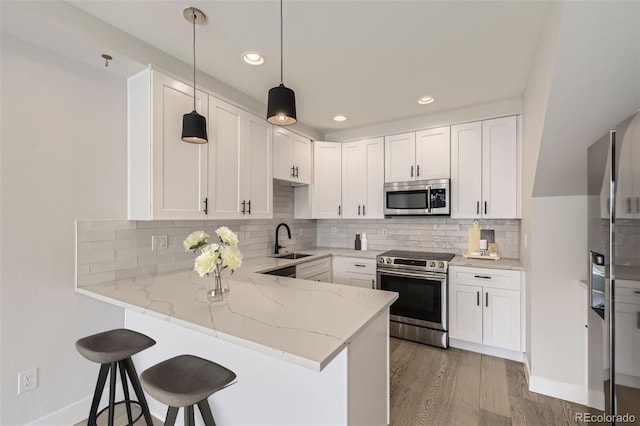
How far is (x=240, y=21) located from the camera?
1.81 meters

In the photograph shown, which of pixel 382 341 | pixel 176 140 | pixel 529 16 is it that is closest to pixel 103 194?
pixel 176 140

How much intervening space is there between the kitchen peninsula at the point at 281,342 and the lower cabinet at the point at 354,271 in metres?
1.65

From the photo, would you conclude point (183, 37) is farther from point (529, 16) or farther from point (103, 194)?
point (529, 16)

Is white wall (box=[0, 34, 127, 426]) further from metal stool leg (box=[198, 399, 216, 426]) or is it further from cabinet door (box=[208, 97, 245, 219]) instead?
metal stool leg (box=[198, 399, 216, 426])

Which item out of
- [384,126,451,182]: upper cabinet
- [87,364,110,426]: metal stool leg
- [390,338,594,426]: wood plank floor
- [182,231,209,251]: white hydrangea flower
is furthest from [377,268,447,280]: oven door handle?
[87,364,110,426]: metal stool leg

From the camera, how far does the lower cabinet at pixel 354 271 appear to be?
11.4ft

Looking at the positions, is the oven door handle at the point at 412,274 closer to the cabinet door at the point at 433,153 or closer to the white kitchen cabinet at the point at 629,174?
the cabinet door at the point at 433,153

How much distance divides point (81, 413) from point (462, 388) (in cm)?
278

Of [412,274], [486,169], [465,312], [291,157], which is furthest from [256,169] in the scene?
[465,312]

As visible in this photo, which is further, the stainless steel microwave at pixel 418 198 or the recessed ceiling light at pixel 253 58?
the stainless steel microwave at pixel 418 198

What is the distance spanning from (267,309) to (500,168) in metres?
2.82

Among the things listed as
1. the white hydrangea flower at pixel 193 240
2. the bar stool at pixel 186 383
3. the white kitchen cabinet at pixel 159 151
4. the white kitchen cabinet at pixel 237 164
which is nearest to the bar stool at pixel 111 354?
the bar stool at pixel 186 383

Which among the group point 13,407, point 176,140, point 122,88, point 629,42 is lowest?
point 13,407

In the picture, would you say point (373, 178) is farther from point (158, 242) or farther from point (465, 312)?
point (158, 242)
